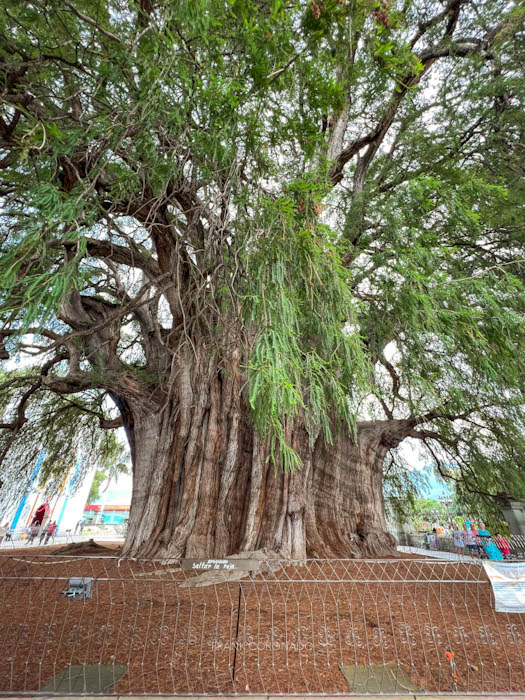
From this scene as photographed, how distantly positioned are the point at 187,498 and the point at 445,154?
19.8ft

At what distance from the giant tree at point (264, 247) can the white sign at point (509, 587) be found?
1414 mm

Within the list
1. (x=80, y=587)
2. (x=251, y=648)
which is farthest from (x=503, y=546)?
(x=80, y=587)

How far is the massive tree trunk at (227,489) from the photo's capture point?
401cm

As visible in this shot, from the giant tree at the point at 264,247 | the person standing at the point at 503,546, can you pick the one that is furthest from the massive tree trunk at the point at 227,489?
the person standing at the point at 503,546

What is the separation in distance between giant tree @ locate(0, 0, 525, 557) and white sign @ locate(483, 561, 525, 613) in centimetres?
141

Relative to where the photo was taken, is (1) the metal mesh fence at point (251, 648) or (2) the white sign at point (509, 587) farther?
(2) the white sign at point (509, 587)

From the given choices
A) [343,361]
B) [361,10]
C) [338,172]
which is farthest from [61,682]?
[338,172]

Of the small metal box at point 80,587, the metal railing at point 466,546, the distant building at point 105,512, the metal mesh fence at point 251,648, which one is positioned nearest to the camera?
the metal mesh fence at point 251,648

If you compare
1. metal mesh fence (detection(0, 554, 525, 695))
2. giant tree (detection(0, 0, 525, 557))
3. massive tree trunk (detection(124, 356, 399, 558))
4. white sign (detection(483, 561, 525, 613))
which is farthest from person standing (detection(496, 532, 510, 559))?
white sign (detection(483, 561, 525, 613))

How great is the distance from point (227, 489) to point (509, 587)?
9.81 ft

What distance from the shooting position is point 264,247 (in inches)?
86.4

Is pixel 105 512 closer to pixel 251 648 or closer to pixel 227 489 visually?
pixel 227 489

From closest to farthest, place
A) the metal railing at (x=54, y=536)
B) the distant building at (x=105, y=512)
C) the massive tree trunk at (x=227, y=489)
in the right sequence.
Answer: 1. the massive tree trunk at (x=227, y=489)
2. the metal railing at (x=54, y=536)
3. the distant building at (x=105, y=512)

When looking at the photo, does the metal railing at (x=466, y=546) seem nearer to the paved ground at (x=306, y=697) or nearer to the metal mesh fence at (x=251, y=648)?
the metal mesh fence at (x=251, y=648)
